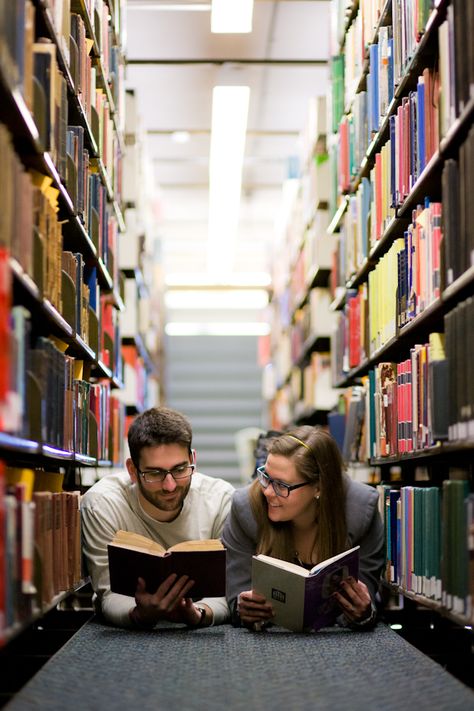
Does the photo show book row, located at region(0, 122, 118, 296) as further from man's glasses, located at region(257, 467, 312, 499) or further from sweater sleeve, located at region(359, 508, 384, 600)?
sweater sleeve, located at region(359, 508, 384, 600)

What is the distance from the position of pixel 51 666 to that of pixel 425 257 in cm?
140

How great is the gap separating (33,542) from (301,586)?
2.58ft

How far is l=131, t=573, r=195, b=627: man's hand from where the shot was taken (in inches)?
107

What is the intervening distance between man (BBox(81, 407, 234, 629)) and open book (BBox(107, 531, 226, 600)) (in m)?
0.03

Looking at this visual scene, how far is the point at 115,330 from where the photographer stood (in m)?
4.76

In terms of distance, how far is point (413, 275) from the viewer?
2914 millimetres

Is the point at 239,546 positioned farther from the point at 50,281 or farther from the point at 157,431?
the point at 50,281

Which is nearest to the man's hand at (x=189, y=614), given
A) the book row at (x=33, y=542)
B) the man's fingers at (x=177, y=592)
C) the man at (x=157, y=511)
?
the man at (x=157, y=511)

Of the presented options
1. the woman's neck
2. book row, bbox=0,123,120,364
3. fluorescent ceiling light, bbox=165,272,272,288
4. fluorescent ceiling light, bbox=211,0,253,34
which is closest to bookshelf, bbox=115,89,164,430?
fluorescent ceiling light, bbox=211,0,253,34

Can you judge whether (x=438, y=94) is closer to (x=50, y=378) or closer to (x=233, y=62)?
(x=50, y=378)

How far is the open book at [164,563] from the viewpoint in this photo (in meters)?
2.67

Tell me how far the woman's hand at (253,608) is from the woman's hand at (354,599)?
20 centimetres

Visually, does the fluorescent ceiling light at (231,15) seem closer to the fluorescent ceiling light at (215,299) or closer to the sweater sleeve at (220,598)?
the sweater sleeve at (220,598)

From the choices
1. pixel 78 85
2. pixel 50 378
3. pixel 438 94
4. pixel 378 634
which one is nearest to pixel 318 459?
pixel 378 634
